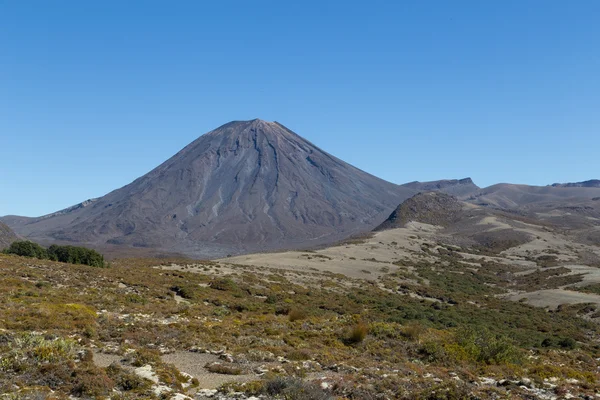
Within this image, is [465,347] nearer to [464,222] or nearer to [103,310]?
[103,310]

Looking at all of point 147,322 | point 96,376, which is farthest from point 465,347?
point 96,376

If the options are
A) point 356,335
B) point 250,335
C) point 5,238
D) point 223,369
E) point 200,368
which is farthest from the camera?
point 5,238

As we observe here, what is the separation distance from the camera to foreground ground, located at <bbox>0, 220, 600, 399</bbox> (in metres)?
10.8

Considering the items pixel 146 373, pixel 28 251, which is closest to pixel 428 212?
pixel 28 251

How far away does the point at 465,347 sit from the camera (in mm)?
17359

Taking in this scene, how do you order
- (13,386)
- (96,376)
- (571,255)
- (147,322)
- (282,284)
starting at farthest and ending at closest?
1. (571,255)
2. (282,284)
3. (147,322)
4. (96,376)
5. (13,386)

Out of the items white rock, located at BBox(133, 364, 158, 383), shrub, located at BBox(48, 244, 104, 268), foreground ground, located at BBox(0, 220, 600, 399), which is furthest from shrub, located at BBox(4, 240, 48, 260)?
white rock, located at BBox(133, 364, 158, 383)

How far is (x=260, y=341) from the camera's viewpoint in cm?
1630

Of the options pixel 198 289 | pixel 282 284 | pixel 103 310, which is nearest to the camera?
pixel 103 310

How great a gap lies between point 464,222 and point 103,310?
118638 millimetres

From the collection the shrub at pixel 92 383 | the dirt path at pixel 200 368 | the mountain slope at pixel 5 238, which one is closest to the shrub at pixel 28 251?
the dirt path at pixel 200 368

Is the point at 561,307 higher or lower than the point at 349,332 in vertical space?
lower

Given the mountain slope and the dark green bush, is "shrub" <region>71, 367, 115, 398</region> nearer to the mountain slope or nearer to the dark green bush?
the dark green bush

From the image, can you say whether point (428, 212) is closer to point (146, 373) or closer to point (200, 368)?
point (200, 368)
